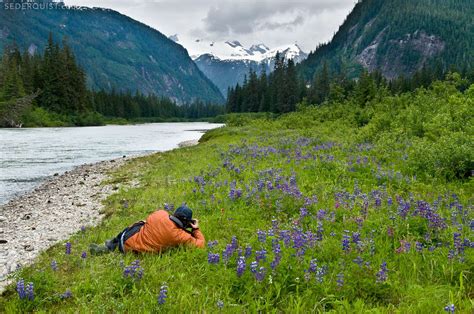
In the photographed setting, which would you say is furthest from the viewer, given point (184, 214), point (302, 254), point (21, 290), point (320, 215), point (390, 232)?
point (320, 215)

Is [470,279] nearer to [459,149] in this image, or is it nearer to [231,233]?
[231,233]

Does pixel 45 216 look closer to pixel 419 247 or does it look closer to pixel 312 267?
pixel 312 267

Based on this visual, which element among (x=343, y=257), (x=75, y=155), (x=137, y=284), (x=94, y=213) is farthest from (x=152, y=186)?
(x=75, y=155)

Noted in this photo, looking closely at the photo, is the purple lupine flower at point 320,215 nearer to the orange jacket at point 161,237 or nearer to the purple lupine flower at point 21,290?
the orange jacket at point 161,237

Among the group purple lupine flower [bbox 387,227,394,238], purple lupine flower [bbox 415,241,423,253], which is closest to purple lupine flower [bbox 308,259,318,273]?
purple lupine flower [bbox 415,241,423,253]

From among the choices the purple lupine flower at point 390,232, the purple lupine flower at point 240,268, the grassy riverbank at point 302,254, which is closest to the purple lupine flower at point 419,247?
the grassy riverbank at point 302,254

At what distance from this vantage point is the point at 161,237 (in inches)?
291

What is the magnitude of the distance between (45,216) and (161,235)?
8.04m

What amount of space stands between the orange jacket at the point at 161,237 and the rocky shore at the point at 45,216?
2372mm

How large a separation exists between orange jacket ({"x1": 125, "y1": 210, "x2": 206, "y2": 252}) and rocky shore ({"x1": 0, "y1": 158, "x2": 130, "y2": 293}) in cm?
237

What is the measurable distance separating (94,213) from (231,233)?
6663mm

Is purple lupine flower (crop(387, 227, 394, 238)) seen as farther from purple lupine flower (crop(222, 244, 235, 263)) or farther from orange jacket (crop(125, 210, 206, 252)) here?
orange jacket (crop(125, 210, 206, 252))

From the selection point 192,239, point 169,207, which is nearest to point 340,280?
point 192,239

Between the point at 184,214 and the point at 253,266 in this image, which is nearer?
the point at 253,266
